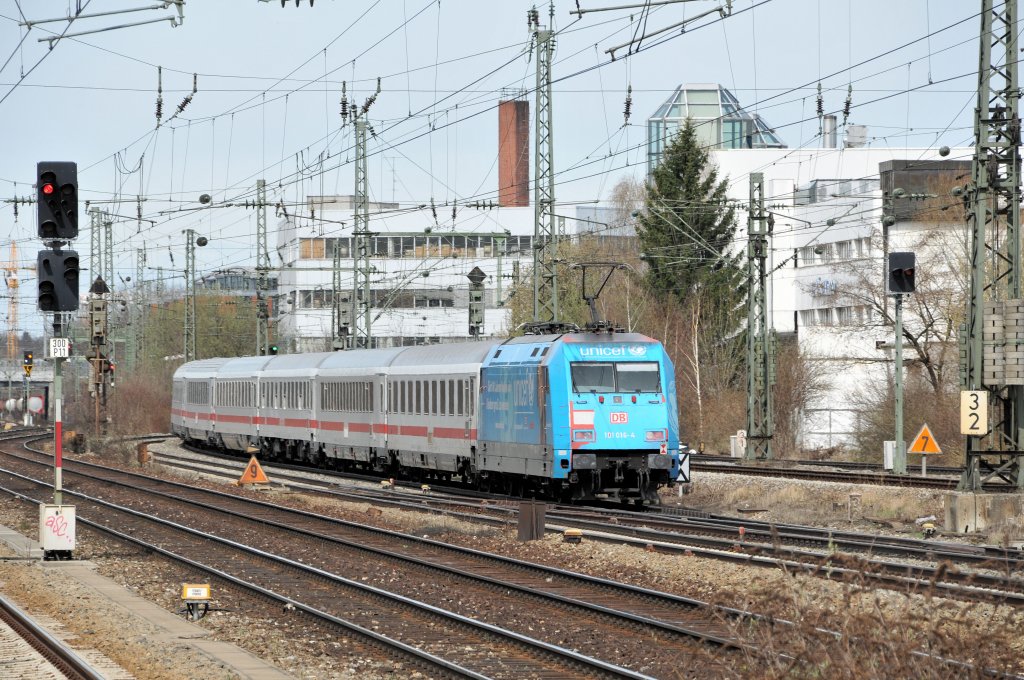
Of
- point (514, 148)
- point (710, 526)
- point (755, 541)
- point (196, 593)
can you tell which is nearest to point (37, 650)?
point (196, 593)

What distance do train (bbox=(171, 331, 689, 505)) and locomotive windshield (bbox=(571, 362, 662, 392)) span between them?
18 millimetres

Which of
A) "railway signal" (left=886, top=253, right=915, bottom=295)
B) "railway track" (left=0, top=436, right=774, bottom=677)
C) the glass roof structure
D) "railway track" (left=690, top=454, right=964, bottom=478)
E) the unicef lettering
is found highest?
the glass roof structure

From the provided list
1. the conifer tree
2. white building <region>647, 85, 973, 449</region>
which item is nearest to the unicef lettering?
white building <region>647, 85, 973, 449</region>

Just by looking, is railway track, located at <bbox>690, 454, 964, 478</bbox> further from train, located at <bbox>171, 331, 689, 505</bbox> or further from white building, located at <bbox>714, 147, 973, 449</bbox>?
train, located at <bbox>171, 331, 689, 505</bbox>

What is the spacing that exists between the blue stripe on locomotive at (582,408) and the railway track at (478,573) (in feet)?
13.6

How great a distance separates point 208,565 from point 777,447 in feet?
94.6

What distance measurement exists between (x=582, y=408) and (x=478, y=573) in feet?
28.1

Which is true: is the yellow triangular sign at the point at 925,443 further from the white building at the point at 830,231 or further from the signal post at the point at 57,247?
the signal post at the point at 57,247

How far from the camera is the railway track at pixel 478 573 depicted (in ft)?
44.4

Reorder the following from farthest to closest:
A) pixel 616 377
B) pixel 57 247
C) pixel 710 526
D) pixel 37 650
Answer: pixel 616 377 → pixel 710 526 → pixel 57 247 → pixel 37 650

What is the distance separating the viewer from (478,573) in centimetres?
1812

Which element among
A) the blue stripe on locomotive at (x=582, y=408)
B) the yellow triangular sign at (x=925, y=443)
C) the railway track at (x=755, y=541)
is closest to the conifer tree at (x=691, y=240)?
the yellow triangular sign at (x=925, y=443)

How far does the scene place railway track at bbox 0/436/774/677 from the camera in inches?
533

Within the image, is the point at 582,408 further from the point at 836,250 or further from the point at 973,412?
the point at 836,250
